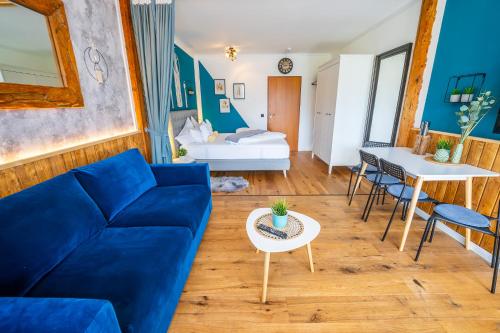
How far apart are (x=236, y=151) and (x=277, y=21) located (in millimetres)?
2099

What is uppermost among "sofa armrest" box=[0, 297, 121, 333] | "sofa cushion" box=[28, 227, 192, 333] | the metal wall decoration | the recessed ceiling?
the recessed ceiling

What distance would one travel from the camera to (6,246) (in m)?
0.88

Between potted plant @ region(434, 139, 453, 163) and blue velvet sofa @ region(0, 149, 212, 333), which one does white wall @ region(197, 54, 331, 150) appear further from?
blue velvet sofa @ region(0, 149, 212, 333)

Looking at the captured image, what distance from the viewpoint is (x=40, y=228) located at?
3.31ft

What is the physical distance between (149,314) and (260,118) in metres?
5.21

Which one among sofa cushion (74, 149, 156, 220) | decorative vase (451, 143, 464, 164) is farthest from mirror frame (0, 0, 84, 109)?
decorative vase (451, 143, 464, 164)

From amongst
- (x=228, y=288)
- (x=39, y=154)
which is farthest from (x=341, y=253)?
(x=39, y=154)

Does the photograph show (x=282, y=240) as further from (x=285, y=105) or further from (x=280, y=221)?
(x=285, y=105)

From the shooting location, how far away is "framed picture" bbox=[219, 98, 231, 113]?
5.49 meters

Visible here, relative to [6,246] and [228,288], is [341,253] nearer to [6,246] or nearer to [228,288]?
[228,288]

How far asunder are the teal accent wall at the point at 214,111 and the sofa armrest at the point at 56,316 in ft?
17.1

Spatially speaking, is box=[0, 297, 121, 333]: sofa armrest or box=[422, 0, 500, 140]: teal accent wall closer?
box=[0, 297, 121, 333]: sofa armrest

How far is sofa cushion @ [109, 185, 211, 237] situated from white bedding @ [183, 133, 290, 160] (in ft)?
4.84

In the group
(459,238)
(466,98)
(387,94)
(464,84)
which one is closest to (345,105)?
(387,94)
